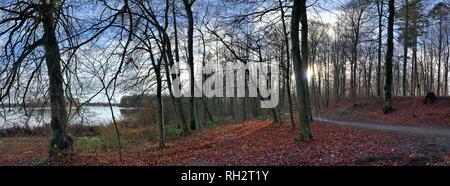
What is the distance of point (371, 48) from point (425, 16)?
1113 cm

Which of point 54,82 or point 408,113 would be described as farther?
point 408,113

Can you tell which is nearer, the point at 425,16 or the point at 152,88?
the point at 152,88

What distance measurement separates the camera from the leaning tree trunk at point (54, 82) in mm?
9688

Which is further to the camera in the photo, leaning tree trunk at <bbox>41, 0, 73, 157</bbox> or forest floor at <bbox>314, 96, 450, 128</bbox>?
forest floor at <bbox>314, 96, 450, 128</bbox>

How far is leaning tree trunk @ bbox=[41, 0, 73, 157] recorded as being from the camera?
9.69m

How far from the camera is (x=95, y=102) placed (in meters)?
10.2

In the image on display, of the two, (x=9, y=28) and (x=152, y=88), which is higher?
(x=9, y=28)

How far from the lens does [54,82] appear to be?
35.0ft

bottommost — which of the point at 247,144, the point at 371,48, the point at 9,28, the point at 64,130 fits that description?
the point at 247,144

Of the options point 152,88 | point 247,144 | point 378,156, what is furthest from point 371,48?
point 378,156

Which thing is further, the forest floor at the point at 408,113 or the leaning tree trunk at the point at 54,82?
the forest floor at the point at 408,113

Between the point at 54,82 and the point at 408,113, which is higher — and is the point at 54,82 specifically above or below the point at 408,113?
above
